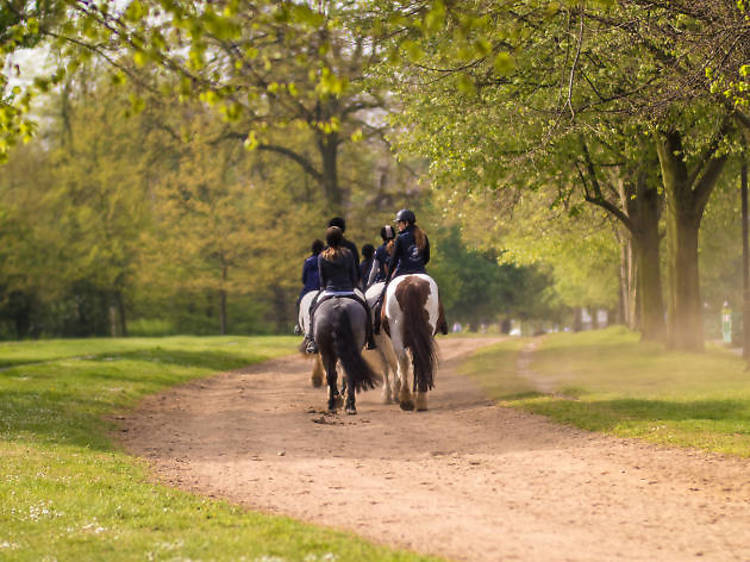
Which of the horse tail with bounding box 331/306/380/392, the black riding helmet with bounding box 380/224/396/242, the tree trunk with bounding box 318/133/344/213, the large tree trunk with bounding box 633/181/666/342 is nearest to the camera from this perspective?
the horse tail with bounding box 331/306/380/392

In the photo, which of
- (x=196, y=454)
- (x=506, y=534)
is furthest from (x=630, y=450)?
(x=196, y=454)

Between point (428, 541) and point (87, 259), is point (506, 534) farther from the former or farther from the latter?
point (87, 259)

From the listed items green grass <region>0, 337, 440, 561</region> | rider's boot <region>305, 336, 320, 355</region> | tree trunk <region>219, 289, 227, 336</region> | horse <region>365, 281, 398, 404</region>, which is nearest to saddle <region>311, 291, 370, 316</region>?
rider's boot <region>305, 336, 320, 355</region>

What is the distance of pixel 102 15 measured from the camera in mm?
7559

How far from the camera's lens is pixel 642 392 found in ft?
64.0

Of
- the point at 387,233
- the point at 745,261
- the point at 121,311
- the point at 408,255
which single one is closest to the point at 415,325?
the point at 408,255

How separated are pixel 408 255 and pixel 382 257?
5.31 feet

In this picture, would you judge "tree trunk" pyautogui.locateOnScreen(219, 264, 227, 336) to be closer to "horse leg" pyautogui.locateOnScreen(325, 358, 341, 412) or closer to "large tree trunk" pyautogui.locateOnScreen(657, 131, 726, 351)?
"large tree trunk" pyautogui.locateOnScreen(657, 131, 726, 351)

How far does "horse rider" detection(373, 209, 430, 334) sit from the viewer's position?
16750mm

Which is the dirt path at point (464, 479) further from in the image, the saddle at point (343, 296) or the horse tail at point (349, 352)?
the saddle at point (343, 296)

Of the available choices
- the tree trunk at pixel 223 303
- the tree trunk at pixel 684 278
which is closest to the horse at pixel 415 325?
the tree trunk at pixel 684 278

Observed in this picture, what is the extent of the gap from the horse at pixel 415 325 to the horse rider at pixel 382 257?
1359 millimetres

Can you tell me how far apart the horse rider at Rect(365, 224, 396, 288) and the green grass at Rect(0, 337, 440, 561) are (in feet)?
19.5

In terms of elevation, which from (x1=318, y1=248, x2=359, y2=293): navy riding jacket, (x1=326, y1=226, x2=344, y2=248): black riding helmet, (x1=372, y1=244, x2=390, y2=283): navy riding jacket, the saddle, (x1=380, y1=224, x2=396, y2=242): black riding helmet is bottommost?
the saddle
